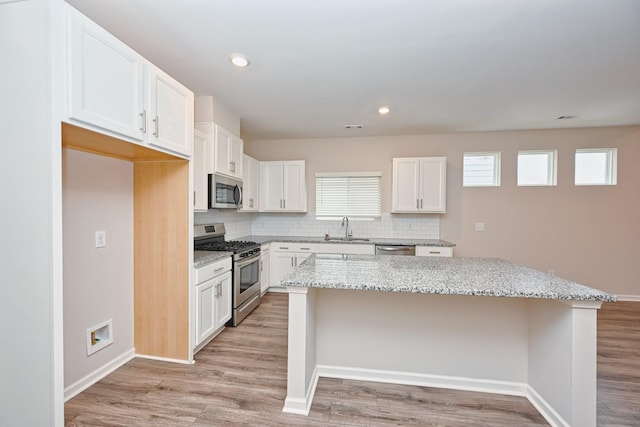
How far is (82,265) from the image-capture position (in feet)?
6.66

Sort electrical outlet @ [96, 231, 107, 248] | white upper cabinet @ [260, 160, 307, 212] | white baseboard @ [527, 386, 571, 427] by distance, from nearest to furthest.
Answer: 1. white baseboard @ [527, 386, 571, 427]
2. electrical outlet @ [96, 231, 107, 248]
3. white upper cabinet @ [260, 160, 307, 212]

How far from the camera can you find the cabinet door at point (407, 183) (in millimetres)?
4270

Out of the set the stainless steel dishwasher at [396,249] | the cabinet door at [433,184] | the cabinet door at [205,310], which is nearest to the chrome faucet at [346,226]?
the stainless steel dishwasher at [396,249]

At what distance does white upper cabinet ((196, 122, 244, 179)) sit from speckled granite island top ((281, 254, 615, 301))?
5.39 feet

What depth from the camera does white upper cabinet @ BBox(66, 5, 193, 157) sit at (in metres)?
1.39

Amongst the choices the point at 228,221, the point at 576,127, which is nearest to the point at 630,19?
the point at 576,127

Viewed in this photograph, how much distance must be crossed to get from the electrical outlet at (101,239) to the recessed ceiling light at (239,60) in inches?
69.3

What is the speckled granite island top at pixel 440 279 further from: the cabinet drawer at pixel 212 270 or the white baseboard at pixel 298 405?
the cabinet drawer at pixel 212 270

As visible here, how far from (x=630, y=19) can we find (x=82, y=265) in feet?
13.6

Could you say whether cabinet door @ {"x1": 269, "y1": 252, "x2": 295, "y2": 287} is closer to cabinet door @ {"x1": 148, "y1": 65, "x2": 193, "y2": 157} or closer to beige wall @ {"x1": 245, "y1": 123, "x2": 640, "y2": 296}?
beige wall @ {"x1": 245, "y1": 123, "x2": 640, "y2": 296}

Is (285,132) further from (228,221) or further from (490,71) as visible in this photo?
(490,71)

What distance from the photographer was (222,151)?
3252 mm

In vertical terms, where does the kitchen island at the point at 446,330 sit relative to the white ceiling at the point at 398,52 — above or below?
below

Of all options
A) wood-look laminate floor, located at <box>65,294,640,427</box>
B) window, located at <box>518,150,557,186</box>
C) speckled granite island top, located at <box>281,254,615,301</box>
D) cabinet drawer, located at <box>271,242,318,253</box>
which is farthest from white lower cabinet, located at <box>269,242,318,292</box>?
window, located at <box>518,150,557,186</box>
